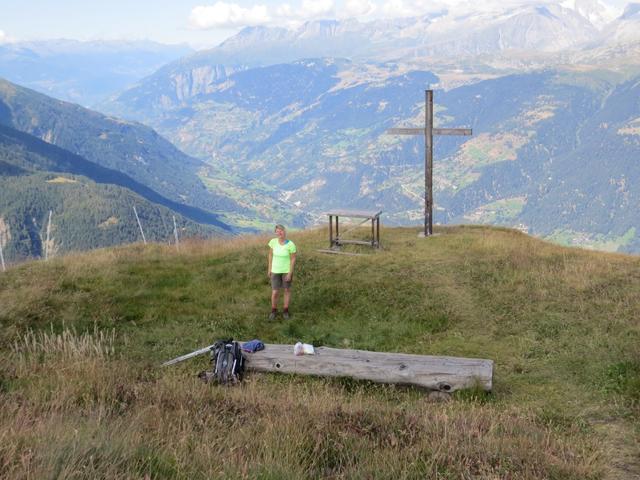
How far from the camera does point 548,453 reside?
600 cm

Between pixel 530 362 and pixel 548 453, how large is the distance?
257 inches

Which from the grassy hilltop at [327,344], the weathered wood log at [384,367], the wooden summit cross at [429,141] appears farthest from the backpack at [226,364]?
the wooden summit cross at [429,141]

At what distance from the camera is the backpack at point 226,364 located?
10.4 meters

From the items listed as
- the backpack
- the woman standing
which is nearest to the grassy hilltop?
the backpack

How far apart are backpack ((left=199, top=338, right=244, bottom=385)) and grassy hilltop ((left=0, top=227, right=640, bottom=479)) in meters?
0.49

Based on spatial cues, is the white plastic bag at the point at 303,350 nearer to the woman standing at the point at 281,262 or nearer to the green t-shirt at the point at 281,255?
the woman standing at the point at 281,262

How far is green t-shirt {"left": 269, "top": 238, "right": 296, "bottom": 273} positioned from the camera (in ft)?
49.5

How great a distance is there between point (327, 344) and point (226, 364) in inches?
158

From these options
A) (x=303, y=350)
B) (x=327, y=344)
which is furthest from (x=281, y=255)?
(x=303, y=350)

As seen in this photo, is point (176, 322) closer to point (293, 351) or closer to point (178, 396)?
point (293, 351)

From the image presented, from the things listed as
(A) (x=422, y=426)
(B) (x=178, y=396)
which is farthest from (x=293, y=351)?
(A) (x=422, y=426)

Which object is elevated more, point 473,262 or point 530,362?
point 473,262

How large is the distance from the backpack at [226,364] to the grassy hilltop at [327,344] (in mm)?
491

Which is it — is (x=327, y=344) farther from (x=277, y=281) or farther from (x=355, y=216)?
(x=355, y=216)
